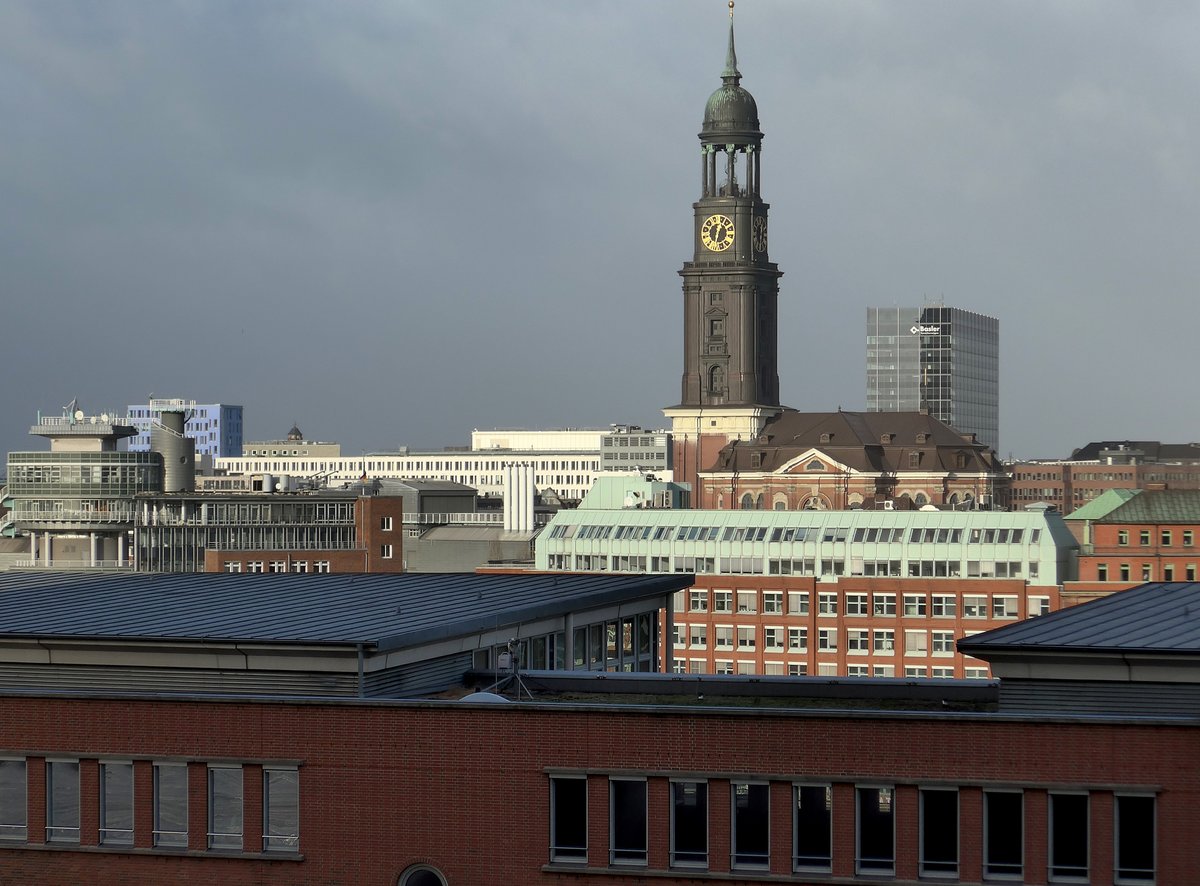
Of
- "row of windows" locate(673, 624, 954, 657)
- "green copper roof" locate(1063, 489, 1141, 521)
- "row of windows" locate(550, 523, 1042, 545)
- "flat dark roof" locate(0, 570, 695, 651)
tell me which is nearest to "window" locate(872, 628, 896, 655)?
"row of windows" locate(673, 624, 954, 657)

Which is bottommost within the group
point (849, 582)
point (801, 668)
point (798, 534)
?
point (801, 668)

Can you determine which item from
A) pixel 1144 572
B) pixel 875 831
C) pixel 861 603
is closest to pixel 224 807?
pixel 875 831

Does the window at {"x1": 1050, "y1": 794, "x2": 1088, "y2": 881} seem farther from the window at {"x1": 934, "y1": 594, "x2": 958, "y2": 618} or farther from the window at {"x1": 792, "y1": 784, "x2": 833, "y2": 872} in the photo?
the window at {"x1": 934, "y1": 594, "x2": 958, "y2": 618}

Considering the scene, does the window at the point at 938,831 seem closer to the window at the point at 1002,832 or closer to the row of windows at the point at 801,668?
the window at the point at 1002,832

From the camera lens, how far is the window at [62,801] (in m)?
31.2

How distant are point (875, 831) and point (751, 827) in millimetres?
1815

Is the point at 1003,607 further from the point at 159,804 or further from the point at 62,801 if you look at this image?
the point at 62,801

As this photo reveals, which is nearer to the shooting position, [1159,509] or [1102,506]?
[1159,509]

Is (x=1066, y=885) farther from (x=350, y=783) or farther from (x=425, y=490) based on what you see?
(x=425, y=490)

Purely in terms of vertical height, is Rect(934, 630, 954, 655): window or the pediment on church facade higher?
the pediment on church facade

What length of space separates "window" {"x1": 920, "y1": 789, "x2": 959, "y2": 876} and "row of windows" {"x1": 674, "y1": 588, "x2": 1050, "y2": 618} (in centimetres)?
7395

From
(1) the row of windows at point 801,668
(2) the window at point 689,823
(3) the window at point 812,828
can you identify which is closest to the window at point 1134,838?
(3) the window at point 812,828

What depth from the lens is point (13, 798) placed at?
3164 centimetres

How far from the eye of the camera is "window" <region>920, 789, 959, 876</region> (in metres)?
28.0
